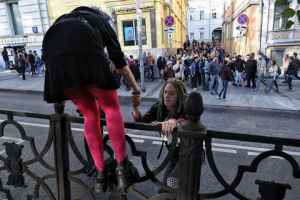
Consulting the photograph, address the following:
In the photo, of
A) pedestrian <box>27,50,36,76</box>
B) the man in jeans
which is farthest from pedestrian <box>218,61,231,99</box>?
pedestrian <box>27,50,36,76</box>

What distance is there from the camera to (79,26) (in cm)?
169

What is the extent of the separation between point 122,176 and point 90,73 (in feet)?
2.48

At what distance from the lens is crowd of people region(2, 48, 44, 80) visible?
17.3m

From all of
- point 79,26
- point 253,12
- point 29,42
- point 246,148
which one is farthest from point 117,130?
point 29,42

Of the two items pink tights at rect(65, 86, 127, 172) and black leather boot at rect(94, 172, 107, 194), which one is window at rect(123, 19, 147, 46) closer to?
pink tights at rect(65, 86, 127, 172)

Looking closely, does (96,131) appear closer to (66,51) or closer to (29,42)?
(66,51)

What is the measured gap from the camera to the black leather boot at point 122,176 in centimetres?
185

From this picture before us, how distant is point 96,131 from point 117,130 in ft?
0.57

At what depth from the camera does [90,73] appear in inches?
67.9

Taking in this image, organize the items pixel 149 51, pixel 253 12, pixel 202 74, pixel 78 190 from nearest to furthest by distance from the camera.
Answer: pixel 78 190 < pixel 202 74 < pixel 149 51 < pixel 253 12

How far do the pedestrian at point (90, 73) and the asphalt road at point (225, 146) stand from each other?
0.75 m

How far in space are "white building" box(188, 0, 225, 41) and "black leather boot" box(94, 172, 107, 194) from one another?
6011 cm

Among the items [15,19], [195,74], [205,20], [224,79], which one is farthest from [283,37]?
[205,20]

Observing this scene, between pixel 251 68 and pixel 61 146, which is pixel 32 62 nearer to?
pixel 251 68
